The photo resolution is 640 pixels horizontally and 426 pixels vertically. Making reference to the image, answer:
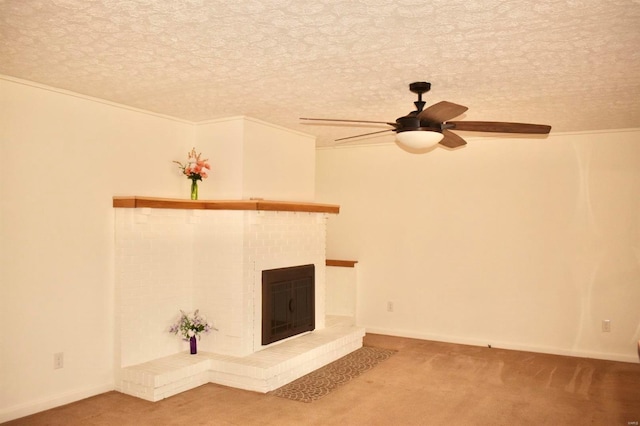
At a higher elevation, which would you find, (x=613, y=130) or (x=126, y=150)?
(x=613, y=130)

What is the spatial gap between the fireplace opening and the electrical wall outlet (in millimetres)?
1719

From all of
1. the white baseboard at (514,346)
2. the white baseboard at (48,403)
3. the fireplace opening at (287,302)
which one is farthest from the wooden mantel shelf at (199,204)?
the white baseboard at (514,346)

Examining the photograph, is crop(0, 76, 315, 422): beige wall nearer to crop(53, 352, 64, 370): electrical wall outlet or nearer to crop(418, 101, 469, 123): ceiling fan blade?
crop(53, 352, 64, 370): electrical wall outlet

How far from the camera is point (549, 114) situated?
15.1 feet

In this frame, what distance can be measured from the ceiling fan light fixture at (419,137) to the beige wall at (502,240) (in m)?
2.73

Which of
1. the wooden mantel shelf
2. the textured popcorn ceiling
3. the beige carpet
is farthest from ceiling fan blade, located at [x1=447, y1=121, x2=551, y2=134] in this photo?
the beige carpet

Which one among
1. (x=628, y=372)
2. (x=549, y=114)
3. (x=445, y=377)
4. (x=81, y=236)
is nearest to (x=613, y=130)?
(x=549, y=114)

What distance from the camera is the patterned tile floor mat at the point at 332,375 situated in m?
4.14

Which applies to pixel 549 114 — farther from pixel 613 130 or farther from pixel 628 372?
pixel 628 372

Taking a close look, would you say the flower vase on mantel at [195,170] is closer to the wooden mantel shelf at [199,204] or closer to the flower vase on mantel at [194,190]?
the flower vase on mantel at [194,190]

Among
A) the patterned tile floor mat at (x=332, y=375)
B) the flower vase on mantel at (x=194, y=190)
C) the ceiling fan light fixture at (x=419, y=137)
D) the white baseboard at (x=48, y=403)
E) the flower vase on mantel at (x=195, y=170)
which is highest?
the ceiling fan light fixture at (x=419, y=137)

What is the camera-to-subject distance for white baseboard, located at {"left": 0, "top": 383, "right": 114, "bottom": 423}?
3.53 m

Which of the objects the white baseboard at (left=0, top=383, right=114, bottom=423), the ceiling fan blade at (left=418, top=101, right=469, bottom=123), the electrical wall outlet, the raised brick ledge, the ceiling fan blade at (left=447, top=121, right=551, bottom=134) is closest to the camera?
the ceiling fan blade at (left=418, top=101, right=469, bottom=123)

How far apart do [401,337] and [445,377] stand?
5.37 ft
